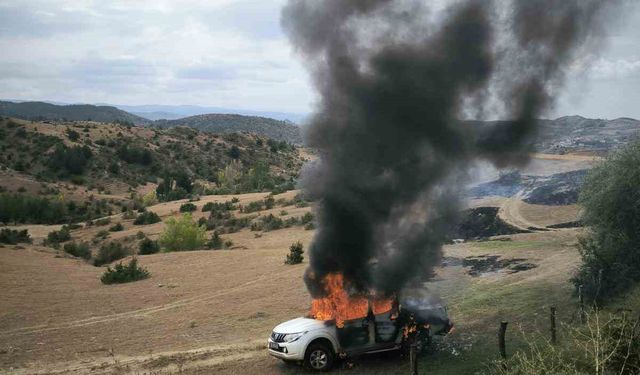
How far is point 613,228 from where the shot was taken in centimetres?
1642

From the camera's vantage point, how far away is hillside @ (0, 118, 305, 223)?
6366 centimetres

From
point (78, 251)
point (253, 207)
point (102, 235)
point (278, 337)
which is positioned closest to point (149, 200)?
point (253, 207)

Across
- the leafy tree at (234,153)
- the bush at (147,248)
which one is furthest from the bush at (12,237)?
the leafy tree at (234,153)

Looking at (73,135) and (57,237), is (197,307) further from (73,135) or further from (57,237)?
(73,135)

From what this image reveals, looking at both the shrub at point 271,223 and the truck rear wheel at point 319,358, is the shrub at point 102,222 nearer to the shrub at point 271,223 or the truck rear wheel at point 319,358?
the shrub at point 271,223

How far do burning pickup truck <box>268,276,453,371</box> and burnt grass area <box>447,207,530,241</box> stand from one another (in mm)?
18690

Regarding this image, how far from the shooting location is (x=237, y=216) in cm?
4741

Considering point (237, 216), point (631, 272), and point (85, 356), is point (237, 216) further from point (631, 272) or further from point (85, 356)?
point (631, 272)

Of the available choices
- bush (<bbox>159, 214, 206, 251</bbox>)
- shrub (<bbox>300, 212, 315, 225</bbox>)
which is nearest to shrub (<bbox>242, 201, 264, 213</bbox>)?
shrub (<bbox>300, 212, 315, 225</bbox>)

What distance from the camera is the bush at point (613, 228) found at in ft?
50.1

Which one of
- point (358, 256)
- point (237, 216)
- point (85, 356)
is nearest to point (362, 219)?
point (358, 256)

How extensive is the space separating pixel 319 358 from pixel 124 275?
16.4 meters

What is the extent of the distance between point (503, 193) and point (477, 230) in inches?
336

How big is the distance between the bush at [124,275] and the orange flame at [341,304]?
601 inches
